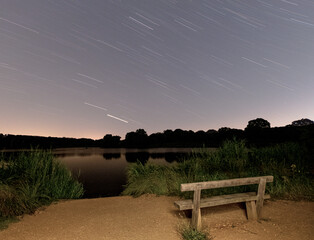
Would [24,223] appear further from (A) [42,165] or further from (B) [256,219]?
(B) [256,219]

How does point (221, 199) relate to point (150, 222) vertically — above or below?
above

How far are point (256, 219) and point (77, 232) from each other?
4.13 meters

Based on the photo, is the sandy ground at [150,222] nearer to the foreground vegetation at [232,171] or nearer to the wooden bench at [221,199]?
the wooden bench at [221,199]

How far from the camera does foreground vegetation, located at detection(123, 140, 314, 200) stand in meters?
8.17

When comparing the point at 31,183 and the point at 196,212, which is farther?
the point at 31,183

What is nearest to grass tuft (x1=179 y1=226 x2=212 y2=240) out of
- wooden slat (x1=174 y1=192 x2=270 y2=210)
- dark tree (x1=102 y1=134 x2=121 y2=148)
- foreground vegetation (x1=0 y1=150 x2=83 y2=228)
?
wooden slat (x1=174 y1=192 x2=270 y2=210)

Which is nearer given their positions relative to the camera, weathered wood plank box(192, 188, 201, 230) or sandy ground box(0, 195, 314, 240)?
weathered wood plank box(192, 188, 201, 230)

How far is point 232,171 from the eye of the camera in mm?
11711

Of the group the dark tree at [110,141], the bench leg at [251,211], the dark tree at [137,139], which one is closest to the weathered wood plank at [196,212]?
the bench leg at [251,211]

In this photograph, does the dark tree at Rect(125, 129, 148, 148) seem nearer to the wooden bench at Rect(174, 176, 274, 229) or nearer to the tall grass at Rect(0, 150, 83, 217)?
the tall grass at Rect(0, 150, 83, 217)

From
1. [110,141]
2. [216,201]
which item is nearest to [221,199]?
[216,201]

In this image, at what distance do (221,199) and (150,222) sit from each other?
1747 mm

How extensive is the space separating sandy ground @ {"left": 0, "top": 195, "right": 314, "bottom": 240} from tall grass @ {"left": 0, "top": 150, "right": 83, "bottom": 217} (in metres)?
0.47

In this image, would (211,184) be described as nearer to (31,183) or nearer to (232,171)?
(31,183)
